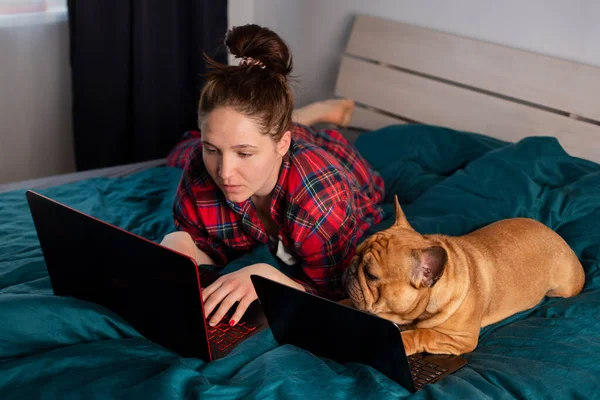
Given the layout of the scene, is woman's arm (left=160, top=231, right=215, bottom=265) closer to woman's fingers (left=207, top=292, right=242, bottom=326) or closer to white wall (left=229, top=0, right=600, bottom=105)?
woman's fingers (left=207, top=292, right=242, bottom=326)

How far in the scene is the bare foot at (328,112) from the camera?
301cm

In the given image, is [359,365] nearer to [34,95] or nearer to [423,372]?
[423,372]

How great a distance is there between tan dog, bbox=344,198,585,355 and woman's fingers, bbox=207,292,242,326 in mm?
276

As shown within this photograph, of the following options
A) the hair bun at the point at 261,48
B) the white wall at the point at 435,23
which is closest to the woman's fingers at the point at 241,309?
the hair bun at the point at 261,48

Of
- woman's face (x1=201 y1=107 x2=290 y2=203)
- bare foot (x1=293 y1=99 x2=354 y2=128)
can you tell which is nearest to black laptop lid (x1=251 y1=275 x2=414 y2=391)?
woman's face (x1=201 y1=107 x2=290 y2=203)

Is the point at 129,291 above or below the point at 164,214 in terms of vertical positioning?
above

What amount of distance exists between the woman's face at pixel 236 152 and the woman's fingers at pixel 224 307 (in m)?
0.28

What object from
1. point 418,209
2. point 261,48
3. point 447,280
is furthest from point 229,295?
point 418,209

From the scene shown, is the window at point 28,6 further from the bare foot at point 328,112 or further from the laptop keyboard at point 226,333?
the laptop keyboard at point 226,333

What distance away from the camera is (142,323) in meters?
1.46

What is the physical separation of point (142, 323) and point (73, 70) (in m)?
2.23

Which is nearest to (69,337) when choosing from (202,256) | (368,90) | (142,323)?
(142,323)

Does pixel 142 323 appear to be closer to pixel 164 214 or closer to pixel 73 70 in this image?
pixel 164 214

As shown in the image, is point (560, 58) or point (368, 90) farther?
point (368, 90)
